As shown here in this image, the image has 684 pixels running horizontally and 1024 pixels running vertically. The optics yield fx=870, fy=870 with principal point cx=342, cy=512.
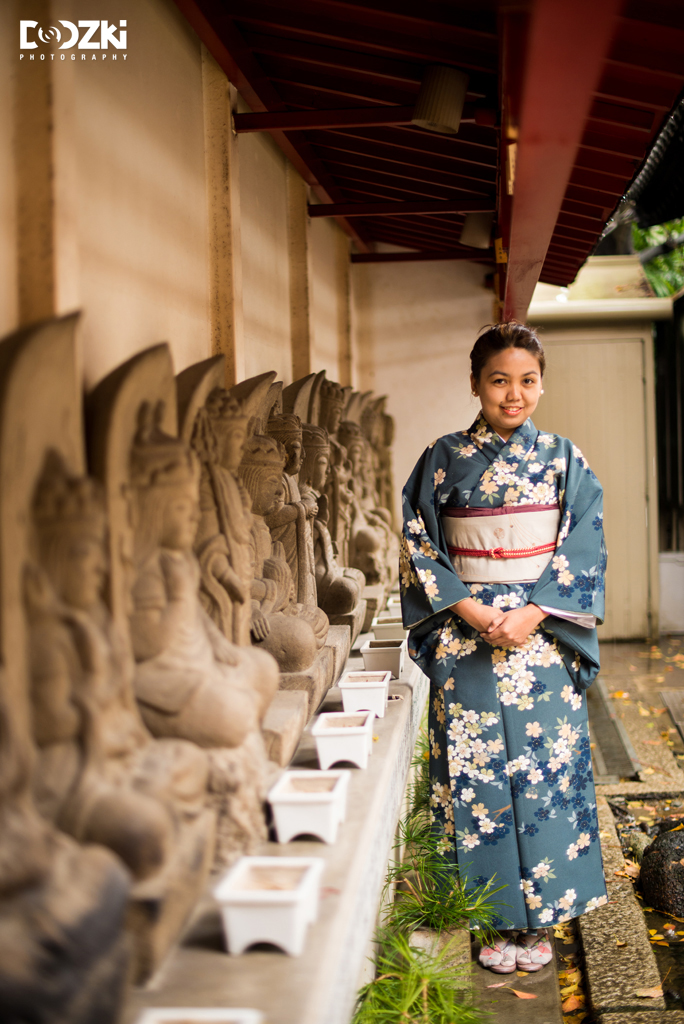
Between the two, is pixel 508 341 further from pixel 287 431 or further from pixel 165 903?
pixel 165 903

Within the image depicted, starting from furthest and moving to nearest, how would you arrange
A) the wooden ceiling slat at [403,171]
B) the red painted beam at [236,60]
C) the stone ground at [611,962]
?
the wooden ceiling slat at [403,171] → the red painted beam at [236,60] → the stone ground at [611,962]

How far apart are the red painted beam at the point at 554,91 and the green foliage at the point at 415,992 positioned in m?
2.65

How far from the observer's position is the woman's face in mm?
3363

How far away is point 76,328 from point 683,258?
43.5 ft

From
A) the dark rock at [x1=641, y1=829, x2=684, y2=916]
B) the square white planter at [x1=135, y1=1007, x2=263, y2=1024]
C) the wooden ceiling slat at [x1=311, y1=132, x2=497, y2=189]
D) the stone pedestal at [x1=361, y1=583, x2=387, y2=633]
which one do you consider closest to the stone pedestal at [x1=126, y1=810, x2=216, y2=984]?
the square white planter at [x1=135, y1=1007, x2=263, y2=1024]

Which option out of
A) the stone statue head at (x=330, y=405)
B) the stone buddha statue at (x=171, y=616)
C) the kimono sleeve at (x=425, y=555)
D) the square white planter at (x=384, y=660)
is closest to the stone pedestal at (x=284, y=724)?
the stone buddha statue at (x=171, y=616)

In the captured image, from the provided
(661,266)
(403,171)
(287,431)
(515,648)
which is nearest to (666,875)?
(515,648)

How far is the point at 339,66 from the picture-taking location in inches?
165

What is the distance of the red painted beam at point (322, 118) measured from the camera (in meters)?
Answer: 4.21

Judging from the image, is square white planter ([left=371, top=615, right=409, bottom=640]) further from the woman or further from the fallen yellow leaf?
the fallen yellow leaf

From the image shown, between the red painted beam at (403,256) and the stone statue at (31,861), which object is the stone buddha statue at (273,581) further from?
the red painted beam at (403,256)

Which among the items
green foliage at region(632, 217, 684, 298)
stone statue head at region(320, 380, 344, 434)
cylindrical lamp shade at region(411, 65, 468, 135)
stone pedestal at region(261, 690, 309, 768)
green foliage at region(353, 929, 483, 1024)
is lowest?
green foliage at region(353, 929, 483, 1024)

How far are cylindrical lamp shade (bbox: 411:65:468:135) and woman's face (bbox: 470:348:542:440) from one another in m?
1.23

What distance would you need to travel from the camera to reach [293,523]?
4199mm
